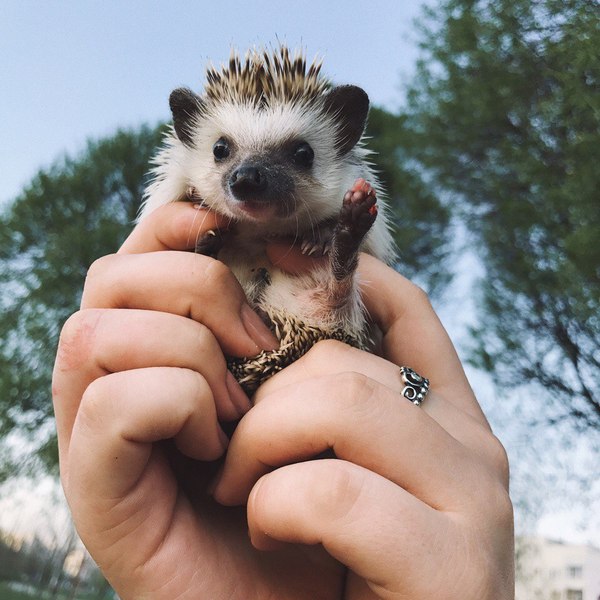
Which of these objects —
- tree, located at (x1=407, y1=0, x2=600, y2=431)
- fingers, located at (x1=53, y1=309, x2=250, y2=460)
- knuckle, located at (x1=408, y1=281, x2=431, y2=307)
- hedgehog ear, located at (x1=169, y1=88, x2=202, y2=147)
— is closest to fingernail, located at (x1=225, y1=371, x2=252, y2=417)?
fingers, located at (x1=53, y1=309, x2=250, y2=460)

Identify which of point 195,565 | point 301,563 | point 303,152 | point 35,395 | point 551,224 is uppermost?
point 303,152

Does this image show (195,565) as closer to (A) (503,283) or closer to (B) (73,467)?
(B) (73,467)

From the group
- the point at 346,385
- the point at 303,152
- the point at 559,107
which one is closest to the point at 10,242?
the point at 559,107

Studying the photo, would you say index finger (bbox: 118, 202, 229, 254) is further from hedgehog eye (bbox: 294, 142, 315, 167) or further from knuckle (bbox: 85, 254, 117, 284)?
hedgehog eye (bbox: 294, 142, 315, 167)

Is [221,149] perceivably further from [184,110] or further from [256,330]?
[256,330]

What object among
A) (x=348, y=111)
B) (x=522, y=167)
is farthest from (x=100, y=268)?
(x=522, y=167)

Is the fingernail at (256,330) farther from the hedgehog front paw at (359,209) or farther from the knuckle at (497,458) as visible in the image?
the knuckle at (497,458)

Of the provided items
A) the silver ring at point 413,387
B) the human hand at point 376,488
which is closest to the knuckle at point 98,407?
the human hand at point 376,488
